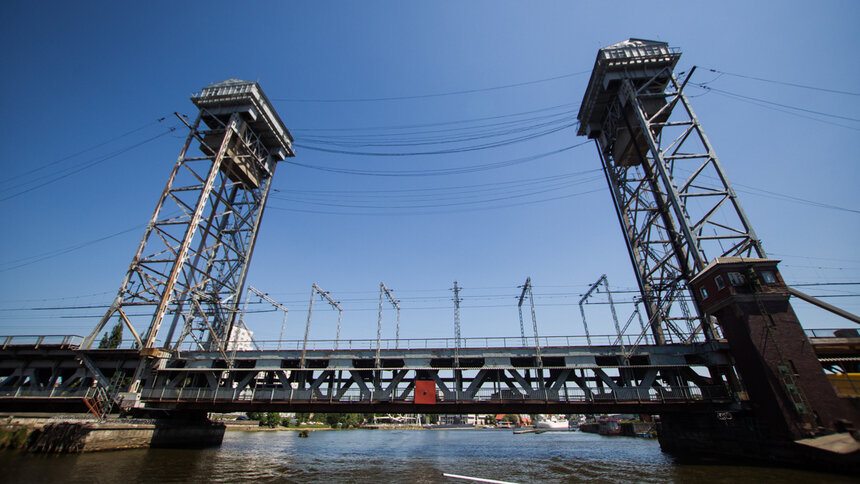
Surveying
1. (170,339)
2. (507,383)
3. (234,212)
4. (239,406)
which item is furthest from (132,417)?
(507,383)

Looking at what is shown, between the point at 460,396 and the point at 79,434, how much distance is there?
79.2ft

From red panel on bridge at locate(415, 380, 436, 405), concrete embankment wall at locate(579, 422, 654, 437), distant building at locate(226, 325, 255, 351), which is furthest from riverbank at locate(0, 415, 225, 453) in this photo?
concrete embankment wall at locate(579, 422, 654, 437)

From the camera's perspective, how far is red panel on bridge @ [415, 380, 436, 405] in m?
23.8

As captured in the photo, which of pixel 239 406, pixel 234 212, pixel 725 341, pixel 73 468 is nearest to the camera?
pixel 73 468

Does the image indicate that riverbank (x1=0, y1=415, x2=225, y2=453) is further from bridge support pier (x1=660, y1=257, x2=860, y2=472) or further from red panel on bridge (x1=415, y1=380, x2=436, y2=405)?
bridge support pier (x1=660, y1=257, x2=860, y2=472)

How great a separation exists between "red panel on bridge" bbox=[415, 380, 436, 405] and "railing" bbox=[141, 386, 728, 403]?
789mm

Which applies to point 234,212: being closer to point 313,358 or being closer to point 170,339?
point 170,339

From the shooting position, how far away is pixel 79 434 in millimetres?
21266

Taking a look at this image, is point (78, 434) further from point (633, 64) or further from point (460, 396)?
point (633, 64)

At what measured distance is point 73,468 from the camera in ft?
54.6

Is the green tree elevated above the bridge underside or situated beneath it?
elevated above

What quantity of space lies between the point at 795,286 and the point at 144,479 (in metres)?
36.4

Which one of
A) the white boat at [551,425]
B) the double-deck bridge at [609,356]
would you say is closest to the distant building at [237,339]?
the double-deck bridge at [609,356]

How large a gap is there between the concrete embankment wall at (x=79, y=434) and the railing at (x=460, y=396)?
2.33 metres
